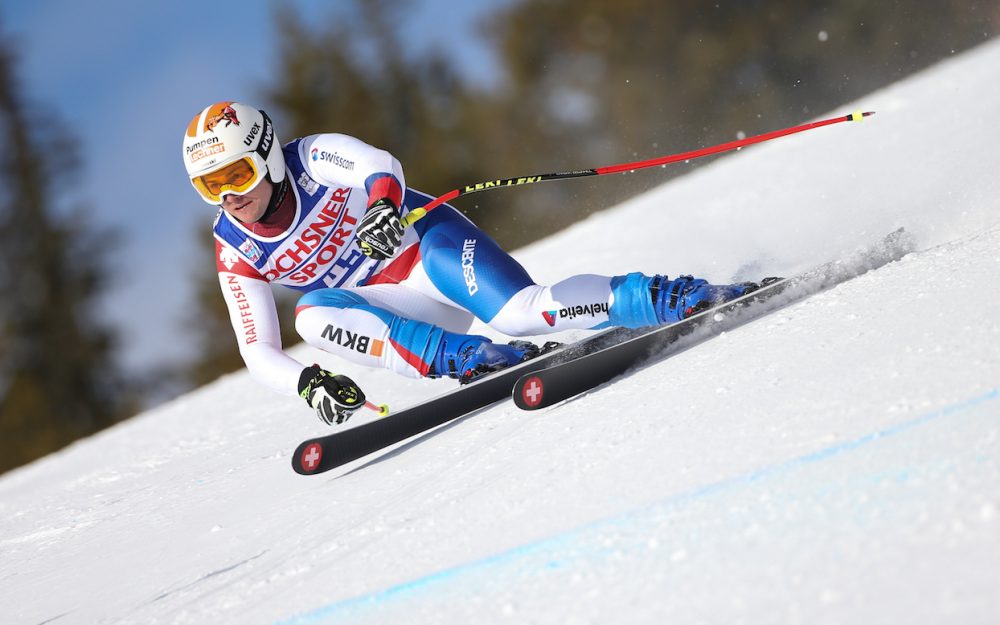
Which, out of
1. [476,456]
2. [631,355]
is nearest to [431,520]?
[476,456]

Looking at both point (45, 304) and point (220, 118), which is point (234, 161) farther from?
point (45, 304)

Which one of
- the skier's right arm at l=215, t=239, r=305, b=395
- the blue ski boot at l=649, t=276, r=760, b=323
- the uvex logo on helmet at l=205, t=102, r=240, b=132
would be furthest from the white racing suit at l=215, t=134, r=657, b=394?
the uvex logo on helmet at l=205, t=102, r=240, b=132

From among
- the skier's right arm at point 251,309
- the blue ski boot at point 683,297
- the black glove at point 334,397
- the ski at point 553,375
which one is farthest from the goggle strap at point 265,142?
the blue ski boot at point 683,297

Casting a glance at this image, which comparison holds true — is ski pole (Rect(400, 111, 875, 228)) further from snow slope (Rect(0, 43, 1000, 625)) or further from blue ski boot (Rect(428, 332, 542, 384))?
snow slope (Rect(0, 43, 1000, 625))

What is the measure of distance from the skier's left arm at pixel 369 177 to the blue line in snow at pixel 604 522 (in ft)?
5.14

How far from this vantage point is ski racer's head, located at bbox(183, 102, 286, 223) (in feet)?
12.6

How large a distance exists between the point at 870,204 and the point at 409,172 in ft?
61.8

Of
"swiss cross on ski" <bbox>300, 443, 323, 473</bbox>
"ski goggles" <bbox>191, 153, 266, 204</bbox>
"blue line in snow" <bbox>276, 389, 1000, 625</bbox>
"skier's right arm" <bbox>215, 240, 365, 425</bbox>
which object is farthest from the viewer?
"ski goggles" <bbox>191, 153, 266, 204</bbox>

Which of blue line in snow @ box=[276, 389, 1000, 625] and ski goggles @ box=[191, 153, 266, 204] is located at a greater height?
ski goggles @ box=[191, 153, 266, 204]

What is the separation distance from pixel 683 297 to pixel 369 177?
120 cm

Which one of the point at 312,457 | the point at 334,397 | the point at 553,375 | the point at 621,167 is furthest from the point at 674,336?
the point at 312,457

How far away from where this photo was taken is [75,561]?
12.0 ft

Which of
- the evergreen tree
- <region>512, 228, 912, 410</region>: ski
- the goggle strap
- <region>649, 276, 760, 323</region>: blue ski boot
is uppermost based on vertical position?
the evergreen tree

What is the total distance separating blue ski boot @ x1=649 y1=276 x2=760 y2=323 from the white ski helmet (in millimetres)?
1471
